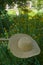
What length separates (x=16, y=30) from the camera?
357cm

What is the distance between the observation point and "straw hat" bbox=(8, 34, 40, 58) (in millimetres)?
1311

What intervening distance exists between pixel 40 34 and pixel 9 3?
1293 millimetres

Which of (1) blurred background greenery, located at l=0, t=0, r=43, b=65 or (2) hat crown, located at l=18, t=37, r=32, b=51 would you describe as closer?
(2) hat crown, located at l=18, t=37, r=32, b=51

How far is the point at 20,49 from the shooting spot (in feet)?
4.39

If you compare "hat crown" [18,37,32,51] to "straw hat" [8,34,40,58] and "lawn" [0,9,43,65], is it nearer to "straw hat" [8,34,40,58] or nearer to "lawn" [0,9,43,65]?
"straw hat" [8,34,40,58]

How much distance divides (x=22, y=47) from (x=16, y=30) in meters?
2.22

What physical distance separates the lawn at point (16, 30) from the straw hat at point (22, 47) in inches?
65.7

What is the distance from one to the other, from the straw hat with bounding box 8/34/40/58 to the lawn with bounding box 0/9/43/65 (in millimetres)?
1669

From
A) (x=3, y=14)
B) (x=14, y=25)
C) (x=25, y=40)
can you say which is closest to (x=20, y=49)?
(x=25, y=40)

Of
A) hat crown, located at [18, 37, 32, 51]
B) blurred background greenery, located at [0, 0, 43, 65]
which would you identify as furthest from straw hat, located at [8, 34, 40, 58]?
blurred background greenery, located at [0, 0, 43, 65]

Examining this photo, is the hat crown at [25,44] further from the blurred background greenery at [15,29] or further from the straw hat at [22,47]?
the blurred background greenery at [15,29]

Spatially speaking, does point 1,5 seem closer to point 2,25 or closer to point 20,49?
point 2,25

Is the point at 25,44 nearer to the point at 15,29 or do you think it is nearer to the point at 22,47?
the point at 22,47

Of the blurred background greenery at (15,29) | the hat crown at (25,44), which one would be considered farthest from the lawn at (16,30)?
the hat crown at (25,44)
